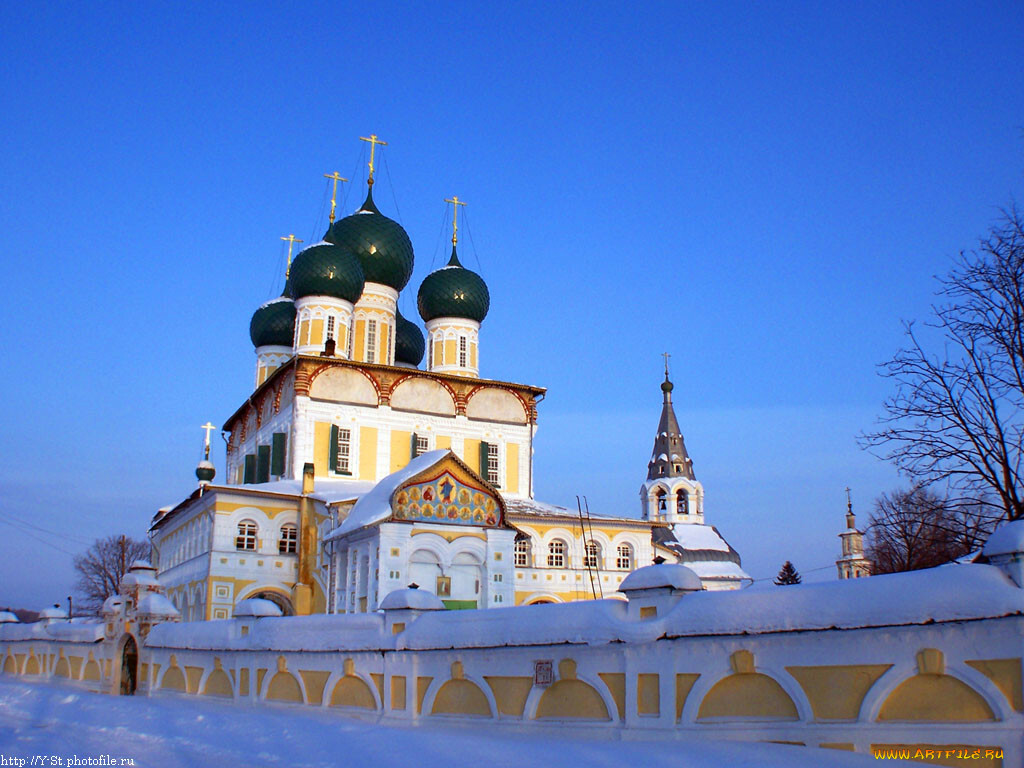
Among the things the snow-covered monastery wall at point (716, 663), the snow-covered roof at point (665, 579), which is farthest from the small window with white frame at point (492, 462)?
the snow-covered roof at point (665, 579)

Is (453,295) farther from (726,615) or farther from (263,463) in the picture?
(726,615)

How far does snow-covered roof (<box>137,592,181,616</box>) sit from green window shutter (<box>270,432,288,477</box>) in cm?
1090

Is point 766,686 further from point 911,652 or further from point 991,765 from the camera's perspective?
point 991,765

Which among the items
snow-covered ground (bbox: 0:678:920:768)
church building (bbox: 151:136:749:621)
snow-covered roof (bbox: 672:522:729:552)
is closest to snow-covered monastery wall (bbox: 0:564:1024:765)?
snow-covered ground (bbox: 0:678:920:768)

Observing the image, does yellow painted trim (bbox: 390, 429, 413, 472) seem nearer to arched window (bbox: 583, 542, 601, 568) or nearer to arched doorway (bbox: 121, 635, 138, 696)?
arched window (bbox: 583, 542, 601, 568)

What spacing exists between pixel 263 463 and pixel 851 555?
3168 cm

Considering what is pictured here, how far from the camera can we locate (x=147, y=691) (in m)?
17.3

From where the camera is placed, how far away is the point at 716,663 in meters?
8.73

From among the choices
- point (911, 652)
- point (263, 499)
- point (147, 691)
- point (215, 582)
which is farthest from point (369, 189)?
point (911, 652)

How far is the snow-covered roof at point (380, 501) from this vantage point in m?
21.2

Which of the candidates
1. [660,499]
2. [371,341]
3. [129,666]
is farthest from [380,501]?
[660,499]

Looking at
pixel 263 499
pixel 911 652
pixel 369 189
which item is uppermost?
pixel 369 189

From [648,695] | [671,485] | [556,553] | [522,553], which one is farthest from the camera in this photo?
[671,485]

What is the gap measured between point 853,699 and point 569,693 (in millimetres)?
2954
